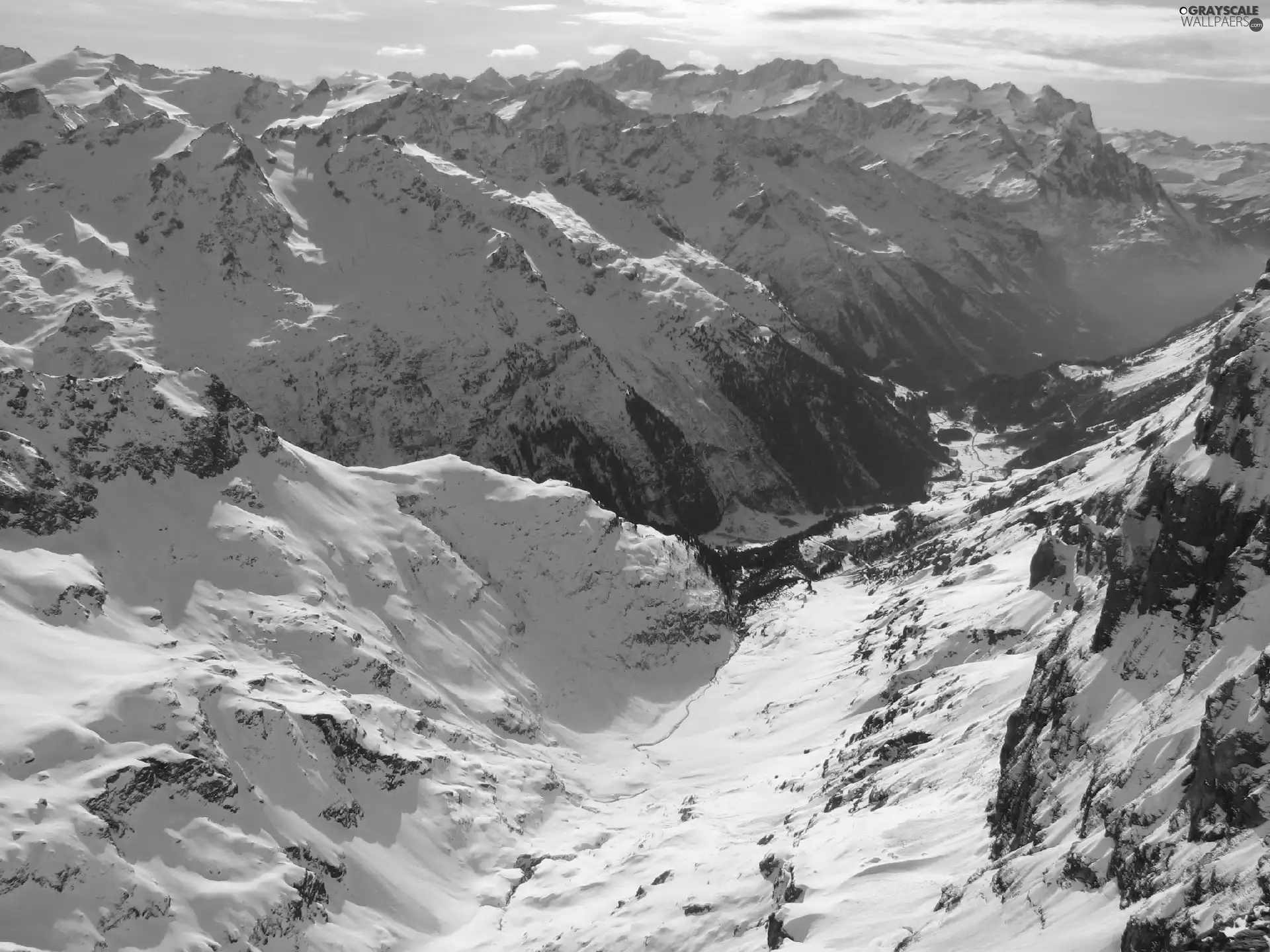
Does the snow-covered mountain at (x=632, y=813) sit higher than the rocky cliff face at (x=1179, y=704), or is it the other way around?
the rocky cliff face at (x=1179, y=704)

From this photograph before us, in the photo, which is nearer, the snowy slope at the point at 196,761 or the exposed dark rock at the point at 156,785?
the snowy slope at the point at 196,761

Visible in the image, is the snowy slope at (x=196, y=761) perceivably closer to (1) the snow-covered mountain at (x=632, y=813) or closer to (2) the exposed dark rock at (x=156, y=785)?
(2) the exposed dark rock at (x=156, y=785)

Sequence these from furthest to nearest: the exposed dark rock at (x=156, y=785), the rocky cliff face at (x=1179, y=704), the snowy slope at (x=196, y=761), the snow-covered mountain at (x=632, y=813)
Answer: the exposed dark rock at (x=156, y=785) < the snowy slope at (x=196, y=761) < the snow-covered mountain at (x=632, y=813) < the rocky cliff face at (x=1179, y=704)

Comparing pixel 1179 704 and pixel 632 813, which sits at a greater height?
pixel 1179 704

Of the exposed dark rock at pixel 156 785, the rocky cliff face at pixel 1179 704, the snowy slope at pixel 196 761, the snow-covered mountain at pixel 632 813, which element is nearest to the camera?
the rocky cliff face at pixel 1179 704

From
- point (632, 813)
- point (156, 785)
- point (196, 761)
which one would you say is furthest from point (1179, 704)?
point (632, 813)

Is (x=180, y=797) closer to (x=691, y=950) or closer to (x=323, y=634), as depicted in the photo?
(x=323, y=634)

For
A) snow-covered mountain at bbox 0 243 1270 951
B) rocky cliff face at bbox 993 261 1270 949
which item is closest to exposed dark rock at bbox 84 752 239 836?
snow-covered mountain at bbox 0 243 1270 951

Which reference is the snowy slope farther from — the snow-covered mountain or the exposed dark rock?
the snow-covered mountain

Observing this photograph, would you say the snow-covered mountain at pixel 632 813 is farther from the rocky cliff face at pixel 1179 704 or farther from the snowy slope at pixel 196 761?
the snowy slope at pixel 196 761

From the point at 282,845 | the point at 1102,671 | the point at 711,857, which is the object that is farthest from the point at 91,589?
the point at 1102,671

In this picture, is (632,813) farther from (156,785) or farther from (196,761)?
(156,785)

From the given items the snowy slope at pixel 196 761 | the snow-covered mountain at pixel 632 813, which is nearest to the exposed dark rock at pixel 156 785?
the snowy slope at pixel 196 761
